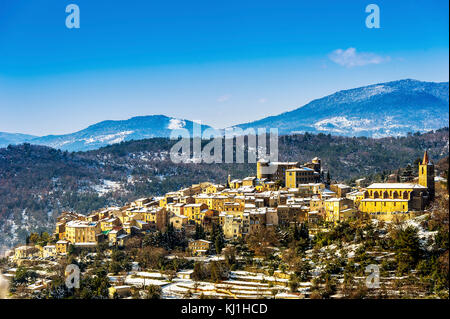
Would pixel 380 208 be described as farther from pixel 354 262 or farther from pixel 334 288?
pixel 334 288

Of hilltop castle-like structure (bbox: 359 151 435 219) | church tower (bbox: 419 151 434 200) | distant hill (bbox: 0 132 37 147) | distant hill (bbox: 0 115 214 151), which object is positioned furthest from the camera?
distant hill (bbox: 0 115 214 151)

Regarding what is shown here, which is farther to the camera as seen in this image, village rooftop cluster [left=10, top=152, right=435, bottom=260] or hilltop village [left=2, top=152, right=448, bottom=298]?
village rooftop cluster [left=10, top=152, right=435, bottom=260]

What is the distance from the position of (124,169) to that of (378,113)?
2699 cm

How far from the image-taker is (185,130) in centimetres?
4984

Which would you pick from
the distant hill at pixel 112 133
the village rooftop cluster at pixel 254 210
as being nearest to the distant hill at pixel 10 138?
the distant hill at pixel 112 133

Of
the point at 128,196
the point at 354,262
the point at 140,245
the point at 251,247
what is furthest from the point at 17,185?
the point at 354,262

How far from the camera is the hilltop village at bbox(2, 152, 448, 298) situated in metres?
12.7

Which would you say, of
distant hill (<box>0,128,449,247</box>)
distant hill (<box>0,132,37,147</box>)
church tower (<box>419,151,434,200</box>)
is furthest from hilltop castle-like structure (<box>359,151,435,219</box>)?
distant hill (<box>0,132,37,147</box>)

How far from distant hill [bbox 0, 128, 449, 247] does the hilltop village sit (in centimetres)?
1158

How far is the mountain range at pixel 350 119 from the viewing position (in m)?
55.3

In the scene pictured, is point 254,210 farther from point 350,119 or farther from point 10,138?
point 350,119

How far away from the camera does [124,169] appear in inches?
1714

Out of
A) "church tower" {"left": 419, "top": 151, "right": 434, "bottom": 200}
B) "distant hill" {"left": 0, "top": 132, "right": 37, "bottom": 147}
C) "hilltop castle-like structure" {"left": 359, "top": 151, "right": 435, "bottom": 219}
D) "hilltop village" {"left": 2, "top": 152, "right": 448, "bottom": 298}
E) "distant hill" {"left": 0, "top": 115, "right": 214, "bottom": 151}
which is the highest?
"distant hill" {"left": 0, "top": 115, "right": 214, "bottom": 151}

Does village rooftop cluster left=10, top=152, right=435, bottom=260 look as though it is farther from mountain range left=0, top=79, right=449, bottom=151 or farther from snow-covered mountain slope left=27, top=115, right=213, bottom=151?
snow-covered mountain slope left=27, top=115, right=213, bottom=151
